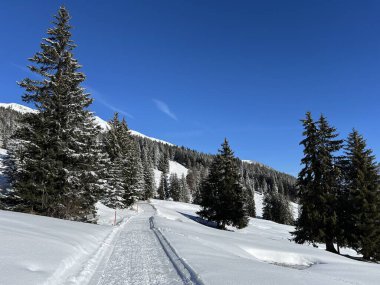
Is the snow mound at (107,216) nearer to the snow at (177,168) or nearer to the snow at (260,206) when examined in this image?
the snow at (260,206)

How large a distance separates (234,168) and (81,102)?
20.8m

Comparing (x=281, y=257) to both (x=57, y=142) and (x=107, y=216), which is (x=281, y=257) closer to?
(x=57, y=142)

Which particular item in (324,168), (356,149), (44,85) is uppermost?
(44,85)

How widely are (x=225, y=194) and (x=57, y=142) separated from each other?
21.2 metres

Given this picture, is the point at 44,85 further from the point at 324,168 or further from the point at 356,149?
the point at 356,149

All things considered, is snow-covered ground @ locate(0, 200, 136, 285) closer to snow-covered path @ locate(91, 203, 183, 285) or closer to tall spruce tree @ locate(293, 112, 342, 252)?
snow-covered path @ locate(91, 203, 183, 285)

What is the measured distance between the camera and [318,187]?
24.4 meters

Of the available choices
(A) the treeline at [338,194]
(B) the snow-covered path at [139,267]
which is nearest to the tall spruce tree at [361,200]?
(A) the treeline at [338,194]

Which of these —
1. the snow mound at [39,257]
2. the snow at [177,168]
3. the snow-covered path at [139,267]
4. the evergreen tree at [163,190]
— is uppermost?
the snow at [177,168]

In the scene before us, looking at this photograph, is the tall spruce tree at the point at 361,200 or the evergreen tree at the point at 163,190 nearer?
the tall spruce tree at the point at 361,200

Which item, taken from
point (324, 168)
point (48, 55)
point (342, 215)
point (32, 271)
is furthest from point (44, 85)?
point (342, 215)

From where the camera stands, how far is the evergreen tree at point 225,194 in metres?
34.1

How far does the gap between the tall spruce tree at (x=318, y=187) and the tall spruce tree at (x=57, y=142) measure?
57.8 ft

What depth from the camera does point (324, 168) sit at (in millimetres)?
24547
